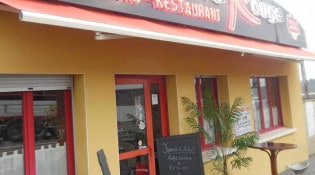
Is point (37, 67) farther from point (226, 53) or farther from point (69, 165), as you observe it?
point (226, 53)

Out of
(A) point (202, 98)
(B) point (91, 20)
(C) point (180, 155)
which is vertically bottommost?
(C) point (180, 155)

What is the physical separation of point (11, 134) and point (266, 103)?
26.6 ft

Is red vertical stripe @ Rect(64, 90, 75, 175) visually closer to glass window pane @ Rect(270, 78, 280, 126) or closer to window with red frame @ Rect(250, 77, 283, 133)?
window with red frame @ Rect(250, 77, 283, 133)

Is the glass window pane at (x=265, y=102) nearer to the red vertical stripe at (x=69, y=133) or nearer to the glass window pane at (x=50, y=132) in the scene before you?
the red vertical stripe at (x=69, y=133)

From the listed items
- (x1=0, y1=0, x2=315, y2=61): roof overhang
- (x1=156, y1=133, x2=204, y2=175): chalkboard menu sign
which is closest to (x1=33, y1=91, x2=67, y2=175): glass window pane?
(x1=0, y1=0, x2=315, y2=61): roof overhang

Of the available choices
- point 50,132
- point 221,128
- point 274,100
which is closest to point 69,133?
point 50,132

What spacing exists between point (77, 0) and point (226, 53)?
16.1 feet

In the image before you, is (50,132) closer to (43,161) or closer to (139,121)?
(43,161)

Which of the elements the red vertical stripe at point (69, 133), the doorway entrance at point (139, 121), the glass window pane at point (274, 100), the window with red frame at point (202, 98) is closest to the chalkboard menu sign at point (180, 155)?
the doorway entrance at point (139, 121)

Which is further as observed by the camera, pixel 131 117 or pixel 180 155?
pixel 180 155

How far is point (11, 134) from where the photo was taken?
4758 millimetres

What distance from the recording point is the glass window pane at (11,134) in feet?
15.4

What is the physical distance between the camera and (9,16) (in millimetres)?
4449

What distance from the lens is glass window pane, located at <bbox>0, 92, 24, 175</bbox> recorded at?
15.4ft
